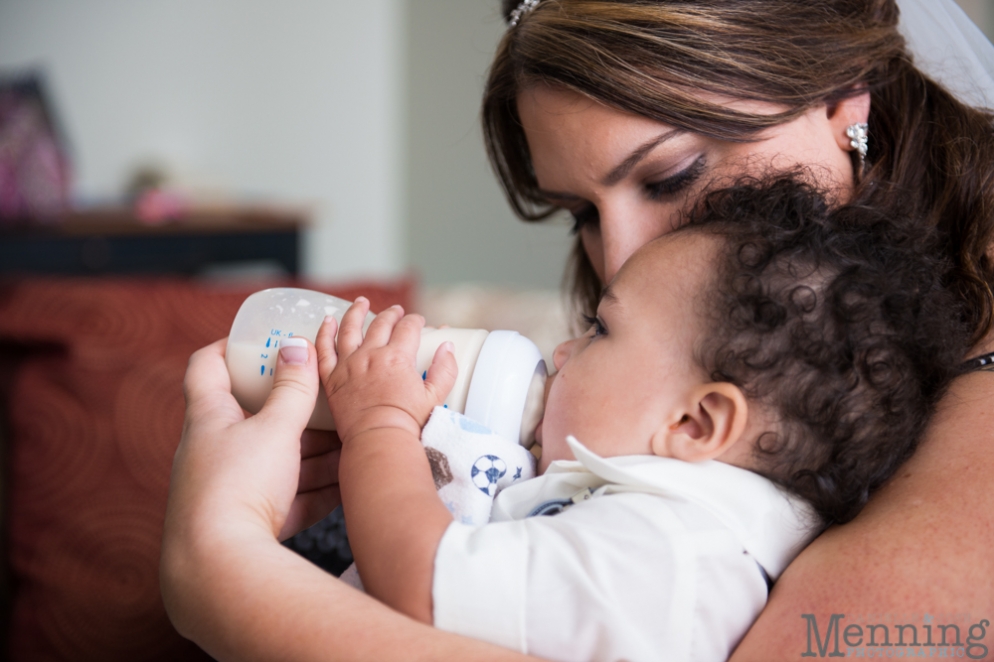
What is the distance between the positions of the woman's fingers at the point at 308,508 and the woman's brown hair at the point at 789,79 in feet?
1.94

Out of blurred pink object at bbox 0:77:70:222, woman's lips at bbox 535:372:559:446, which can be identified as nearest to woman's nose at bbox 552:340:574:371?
woman's lips at bbox 535:372:559:446

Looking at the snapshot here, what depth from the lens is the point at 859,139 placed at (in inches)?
42.1

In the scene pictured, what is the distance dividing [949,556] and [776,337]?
9.2 inches

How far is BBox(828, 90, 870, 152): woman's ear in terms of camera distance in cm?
106

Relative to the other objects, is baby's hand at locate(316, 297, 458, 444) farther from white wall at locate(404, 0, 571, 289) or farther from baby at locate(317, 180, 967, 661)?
white wall at locate(404, 0, 571, 289)

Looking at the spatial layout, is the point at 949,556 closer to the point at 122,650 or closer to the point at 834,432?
the point at 834,432

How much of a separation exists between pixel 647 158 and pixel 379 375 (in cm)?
44

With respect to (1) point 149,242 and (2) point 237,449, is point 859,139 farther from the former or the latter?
(1) point 149,242

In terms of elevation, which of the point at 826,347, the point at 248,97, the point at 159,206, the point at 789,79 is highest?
the point at 789,79

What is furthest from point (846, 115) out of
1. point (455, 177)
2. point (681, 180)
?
point (455, 177)

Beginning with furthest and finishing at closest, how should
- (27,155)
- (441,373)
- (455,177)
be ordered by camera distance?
(455,177), (27,155), (441,373)

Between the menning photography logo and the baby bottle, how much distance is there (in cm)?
37

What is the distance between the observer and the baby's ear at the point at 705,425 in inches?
29.6

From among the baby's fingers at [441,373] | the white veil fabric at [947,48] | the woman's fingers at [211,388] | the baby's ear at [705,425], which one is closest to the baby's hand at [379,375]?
the baby's fingers at [441,373]
